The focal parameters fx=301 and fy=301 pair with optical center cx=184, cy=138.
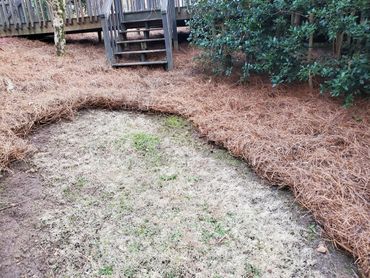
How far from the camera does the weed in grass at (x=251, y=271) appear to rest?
181cm

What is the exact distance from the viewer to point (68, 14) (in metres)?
6.80

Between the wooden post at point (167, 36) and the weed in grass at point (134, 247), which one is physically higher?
the wooden post at point (167, 36)

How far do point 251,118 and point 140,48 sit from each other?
3871 millimetres

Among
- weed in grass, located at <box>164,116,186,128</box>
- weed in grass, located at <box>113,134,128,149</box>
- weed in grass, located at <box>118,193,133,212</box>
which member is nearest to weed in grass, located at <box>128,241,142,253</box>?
weed in grass, located at <box>118,193,133,212</box>

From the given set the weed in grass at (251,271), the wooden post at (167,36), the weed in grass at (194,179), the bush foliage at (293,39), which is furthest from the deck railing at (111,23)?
the weed in grass at (251,271)

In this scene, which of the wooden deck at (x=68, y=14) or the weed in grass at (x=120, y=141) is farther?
the wooden deck at (x=68, y=14)

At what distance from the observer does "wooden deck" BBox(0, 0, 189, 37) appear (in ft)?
21.6

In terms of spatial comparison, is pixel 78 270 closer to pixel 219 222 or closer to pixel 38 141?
pixel 219 222

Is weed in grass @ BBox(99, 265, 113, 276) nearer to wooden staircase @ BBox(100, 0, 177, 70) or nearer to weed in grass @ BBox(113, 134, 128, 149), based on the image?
weed in grass @ BBox(113, 134, 128, 149)

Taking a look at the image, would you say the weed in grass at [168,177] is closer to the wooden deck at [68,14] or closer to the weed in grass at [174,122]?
the weed in grass at [174,122]

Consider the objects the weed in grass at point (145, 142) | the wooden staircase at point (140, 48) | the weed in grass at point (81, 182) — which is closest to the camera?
the weed in grass at point (81, 182)

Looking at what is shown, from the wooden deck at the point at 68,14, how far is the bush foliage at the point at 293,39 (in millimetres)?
2272

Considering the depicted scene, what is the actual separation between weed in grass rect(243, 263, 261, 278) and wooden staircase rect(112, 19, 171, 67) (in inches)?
170

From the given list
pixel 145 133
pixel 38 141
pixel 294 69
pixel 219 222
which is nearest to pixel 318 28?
pixel 294 69
